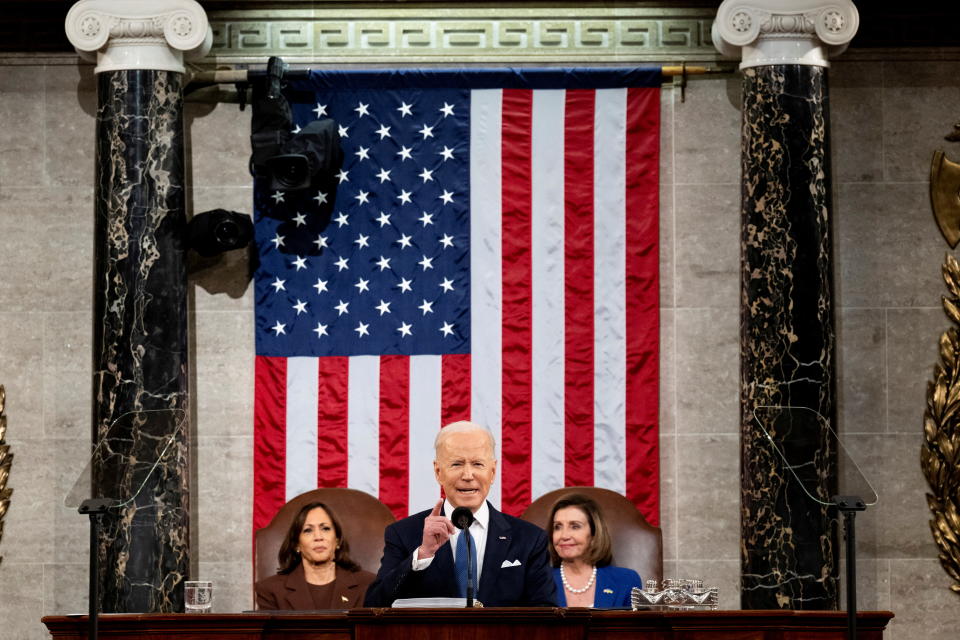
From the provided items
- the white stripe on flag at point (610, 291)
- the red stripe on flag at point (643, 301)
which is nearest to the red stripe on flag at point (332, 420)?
the white stripe on flag at point (610, 291)

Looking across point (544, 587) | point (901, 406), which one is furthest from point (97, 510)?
point (901, 406)

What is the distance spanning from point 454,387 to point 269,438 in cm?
121

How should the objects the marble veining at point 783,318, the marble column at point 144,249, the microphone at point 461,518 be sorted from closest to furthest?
the microphone at point 461,518, the marble veining at point 783,318, the marble column at point 144,249

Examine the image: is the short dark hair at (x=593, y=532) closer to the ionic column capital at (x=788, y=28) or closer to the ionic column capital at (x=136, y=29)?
the ionic column capital at (x=788, y=28)

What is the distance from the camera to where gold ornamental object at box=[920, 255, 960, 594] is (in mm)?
9039

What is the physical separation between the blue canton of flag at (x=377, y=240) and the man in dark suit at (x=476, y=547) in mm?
2797

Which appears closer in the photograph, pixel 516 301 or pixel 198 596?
pixel 198 596

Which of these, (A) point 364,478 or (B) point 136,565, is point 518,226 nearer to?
(A) point 364,478

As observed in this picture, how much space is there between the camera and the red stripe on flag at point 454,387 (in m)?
9.09

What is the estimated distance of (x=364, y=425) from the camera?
9086mm

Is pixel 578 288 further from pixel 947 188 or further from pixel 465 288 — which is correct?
pixel 947 188

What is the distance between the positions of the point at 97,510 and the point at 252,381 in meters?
3.34

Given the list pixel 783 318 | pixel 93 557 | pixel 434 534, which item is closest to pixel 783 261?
pixel 783 318

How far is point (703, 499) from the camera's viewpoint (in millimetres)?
9125
